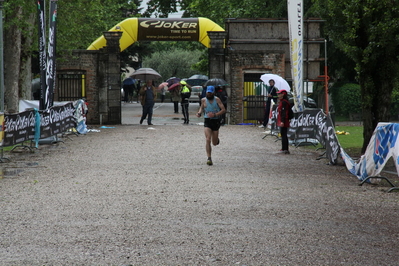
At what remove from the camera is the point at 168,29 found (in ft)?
104

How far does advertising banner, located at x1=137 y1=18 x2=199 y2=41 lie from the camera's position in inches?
1248

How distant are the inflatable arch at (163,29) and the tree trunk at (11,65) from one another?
640 cm

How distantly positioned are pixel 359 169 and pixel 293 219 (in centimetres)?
529

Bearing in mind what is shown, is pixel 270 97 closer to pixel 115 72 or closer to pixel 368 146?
pixel 115 72

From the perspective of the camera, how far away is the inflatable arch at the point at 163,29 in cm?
3169

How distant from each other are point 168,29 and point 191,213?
2353 centimetres

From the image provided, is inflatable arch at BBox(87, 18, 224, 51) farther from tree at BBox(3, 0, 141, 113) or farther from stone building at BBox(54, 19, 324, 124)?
tree at BBox(3, 0, 141, 113)

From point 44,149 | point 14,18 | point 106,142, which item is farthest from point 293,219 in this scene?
point 14,18

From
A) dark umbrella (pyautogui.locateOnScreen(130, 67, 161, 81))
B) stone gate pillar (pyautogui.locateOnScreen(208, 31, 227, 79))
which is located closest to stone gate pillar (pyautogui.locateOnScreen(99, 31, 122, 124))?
stone gate pillar (pyautogui.locateOnScreen(208, 31, 227, 79))

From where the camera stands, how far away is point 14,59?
25.9 m

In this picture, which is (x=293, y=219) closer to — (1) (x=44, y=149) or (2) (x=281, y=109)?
(2) (x=281, y=109)

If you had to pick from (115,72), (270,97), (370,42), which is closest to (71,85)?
(115,72)

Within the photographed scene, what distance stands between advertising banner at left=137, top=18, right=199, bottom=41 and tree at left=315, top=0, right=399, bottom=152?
46.0 ft

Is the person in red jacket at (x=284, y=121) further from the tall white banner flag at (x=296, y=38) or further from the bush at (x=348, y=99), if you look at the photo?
the bush at (x=348, y=99)
